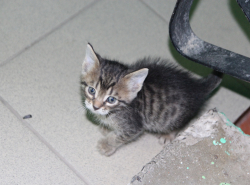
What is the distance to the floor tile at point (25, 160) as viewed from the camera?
195 centimetres

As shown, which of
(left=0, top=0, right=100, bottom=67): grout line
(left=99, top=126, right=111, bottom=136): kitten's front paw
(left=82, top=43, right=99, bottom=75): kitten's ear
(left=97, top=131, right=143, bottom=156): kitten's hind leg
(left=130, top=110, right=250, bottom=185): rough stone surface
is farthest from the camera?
(left=0, top=0, right=100, bottom=67): grout line

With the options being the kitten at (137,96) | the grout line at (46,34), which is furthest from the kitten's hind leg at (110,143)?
the grout line at (46,34)

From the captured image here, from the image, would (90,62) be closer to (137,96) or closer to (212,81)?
(137,96)

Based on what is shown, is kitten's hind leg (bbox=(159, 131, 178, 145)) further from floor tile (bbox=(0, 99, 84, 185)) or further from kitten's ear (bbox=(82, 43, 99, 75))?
kitten's ear (bbox=(82, 43, 99, 75))

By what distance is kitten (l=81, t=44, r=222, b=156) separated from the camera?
1.78 m

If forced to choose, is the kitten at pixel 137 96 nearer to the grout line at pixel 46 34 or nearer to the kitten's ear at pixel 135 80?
the kitten's ear at pixel 135 80

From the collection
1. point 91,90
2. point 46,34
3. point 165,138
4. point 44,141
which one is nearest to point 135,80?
point 91,90

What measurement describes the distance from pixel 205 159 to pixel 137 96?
20.3 inches

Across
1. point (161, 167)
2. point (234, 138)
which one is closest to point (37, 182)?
point (161, 167)

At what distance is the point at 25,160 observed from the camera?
201 cm

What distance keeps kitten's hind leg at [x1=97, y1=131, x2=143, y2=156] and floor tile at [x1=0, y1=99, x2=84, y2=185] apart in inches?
9.4

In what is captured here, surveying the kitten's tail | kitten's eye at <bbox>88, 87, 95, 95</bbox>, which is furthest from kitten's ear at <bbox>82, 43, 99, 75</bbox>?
the kitten's tail

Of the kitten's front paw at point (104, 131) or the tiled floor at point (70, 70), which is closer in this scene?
the tiled floor at point (70, 70)

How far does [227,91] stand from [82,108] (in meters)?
1.09
